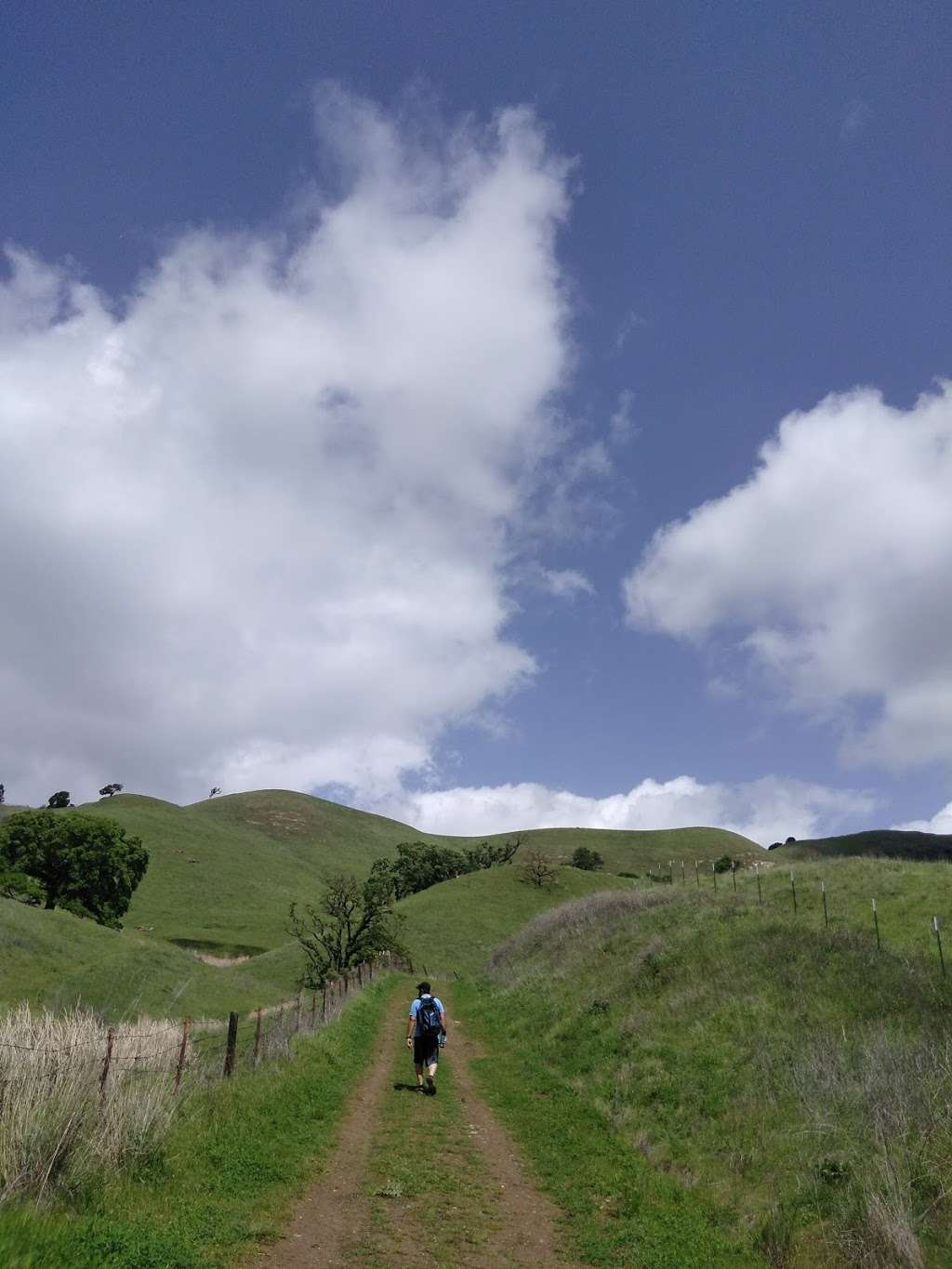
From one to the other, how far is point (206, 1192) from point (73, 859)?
3327 inches

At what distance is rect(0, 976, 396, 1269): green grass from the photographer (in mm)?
6797

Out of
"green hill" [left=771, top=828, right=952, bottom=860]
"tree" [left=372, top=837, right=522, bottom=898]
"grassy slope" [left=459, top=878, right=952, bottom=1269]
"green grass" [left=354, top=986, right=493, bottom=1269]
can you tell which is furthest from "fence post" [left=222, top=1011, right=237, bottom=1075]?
"green hill" [left=771, top=828, right=952, bottom=860]

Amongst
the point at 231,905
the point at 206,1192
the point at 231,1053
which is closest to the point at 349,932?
the point at 231,1053

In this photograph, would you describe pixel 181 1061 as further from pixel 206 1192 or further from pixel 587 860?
pixel 587 860

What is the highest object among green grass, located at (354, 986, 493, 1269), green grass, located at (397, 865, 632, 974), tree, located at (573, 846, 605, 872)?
tree, located at (573, 846, 605, 872)

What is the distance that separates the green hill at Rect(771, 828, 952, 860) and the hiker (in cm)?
13035

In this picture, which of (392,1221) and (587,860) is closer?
(392,1221)

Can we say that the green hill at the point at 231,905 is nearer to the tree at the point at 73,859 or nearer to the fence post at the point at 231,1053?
the tree at the point at 73,859

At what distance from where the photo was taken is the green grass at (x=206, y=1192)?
22.3 feet

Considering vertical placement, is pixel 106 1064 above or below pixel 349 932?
below

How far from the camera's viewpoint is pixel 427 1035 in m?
17.5

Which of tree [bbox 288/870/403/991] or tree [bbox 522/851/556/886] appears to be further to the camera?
tree [bbox 522/851/556/886]

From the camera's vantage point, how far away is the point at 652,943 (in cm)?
2920

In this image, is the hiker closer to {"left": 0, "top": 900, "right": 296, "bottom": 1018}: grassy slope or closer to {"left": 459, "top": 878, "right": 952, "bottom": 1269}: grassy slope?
{"left": 459, "top": 878, "right": 952, "bottom": 1269}: grassy slope
